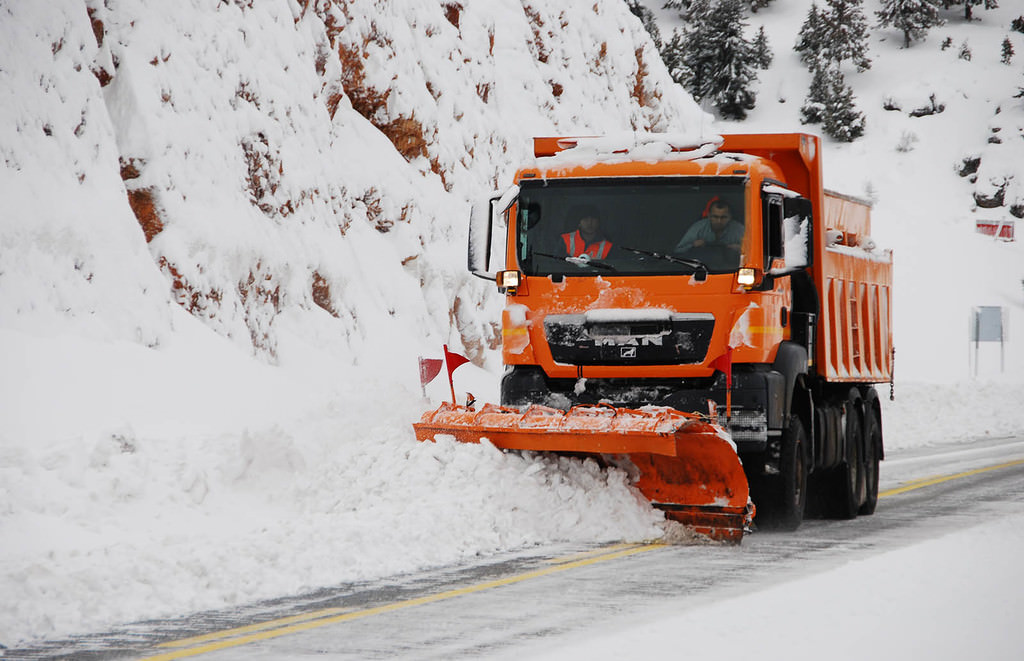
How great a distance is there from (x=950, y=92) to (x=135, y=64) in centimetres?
6405

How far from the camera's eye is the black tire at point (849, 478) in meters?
12.9

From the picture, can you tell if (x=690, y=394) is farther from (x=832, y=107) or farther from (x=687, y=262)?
(x=832, y=107)

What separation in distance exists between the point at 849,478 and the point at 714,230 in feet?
12.3

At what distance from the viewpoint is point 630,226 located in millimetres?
10758

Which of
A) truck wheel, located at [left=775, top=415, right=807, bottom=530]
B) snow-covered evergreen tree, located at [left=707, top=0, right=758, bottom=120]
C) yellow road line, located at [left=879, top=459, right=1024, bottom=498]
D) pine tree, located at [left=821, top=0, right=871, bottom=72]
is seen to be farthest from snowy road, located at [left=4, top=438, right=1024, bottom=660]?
pine tree, located at [left=821, top=0, right=871, bottom=72]

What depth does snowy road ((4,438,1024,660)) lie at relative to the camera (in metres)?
6.14

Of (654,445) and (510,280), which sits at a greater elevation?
(510,280)

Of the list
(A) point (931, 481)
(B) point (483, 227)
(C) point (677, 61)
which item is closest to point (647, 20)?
(C) point (677, 61)

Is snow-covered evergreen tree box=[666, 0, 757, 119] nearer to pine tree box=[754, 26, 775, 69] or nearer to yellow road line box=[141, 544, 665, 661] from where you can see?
pine tree box=[754, 26, 775, 69]

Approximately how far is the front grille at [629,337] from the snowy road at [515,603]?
158 cm

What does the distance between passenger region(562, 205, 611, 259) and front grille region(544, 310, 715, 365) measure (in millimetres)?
535

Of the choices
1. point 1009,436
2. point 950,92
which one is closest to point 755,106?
point 950,92

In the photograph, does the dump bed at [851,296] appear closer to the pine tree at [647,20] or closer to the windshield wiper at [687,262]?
the windshield wiper at [687,262]

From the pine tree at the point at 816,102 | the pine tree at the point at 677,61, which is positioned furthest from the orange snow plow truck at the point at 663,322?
the pine tree at the point at 816,102
